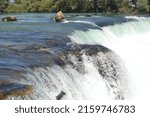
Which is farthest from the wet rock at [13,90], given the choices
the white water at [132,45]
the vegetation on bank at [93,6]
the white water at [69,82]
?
the vegetation on bank at [93,6]

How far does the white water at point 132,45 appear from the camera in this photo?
1995 centimetres

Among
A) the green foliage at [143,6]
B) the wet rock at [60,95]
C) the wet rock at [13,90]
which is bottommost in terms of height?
the green foliage at [143,6]

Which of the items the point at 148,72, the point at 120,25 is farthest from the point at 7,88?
the point at 120,25

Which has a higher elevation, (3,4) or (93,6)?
(3,4)

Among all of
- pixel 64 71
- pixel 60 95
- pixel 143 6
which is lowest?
pixel 143 6

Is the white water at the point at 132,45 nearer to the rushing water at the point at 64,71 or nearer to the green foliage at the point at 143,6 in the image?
the rushing water at the point at 64,71

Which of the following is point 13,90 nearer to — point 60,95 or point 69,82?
point 60,95

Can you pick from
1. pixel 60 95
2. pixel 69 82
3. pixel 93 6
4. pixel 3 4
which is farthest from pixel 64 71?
pixel 3 4

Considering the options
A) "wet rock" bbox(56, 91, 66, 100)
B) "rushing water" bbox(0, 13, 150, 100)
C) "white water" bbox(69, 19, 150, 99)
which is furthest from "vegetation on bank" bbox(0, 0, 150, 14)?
"wet rock" bbox(56, 91, 66, 100)

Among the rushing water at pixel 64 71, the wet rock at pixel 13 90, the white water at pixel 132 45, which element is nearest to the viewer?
the wet rock at pixel 13 90

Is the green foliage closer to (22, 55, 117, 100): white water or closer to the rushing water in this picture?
the rushing water

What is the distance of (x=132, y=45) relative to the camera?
1220 inches

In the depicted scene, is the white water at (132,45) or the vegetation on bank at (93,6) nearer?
the white water at (132,45)

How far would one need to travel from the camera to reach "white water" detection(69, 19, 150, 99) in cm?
1995
